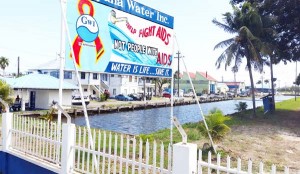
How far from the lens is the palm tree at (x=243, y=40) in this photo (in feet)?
86.1

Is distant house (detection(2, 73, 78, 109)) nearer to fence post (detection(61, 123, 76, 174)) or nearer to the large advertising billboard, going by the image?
the large advertising billboard

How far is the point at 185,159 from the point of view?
4.04m

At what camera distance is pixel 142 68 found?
805cm

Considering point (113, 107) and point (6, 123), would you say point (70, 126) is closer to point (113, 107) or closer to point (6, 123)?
point (6, 123)

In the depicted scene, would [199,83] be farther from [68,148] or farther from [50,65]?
[68,148]

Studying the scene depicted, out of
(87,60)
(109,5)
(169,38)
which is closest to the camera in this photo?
(87,60)

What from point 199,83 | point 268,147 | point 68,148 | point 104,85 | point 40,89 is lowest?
point 268,147

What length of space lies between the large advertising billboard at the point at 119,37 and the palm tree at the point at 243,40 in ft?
63.4

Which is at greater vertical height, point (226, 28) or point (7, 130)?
point (226, 28)

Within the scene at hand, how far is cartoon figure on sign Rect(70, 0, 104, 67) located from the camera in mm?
6262

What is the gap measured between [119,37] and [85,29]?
3.65 ft

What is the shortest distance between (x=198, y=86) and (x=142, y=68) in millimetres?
93024

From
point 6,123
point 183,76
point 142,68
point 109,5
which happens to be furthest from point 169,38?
point 183,76

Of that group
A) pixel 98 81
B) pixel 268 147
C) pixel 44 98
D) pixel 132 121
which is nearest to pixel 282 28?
pixel 132 121
